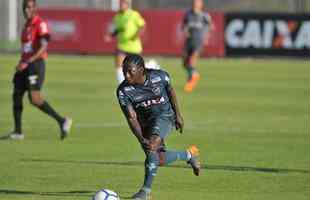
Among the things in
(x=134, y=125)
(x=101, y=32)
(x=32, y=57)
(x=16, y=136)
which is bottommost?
(x=101, y=32)

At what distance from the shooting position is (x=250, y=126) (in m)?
20.2

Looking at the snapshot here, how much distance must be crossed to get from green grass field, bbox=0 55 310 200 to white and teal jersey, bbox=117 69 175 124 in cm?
91

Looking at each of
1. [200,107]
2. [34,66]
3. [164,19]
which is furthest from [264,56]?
[34,66]

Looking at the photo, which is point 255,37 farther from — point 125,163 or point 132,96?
point 132,96

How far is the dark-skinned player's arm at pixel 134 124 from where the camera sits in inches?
462

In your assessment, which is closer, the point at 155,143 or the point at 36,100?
the point at 155,143

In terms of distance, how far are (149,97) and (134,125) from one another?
0.46 meters

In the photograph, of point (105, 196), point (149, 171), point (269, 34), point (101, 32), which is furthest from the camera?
point (101, 32)

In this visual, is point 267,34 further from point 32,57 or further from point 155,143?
point 155,143

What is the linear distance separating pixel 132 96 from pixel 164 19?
28.7m

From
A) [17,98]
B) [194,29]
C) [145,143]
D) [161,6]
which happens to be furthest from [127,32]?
[161,6]

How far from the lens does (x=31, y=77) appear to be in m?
17.6

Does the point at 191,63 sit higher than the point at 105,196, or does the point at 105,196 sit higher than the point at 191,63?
the point at 105,196

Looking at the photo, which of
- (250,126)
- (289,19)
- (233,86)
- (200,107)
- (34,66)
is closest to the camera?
(34,66)
